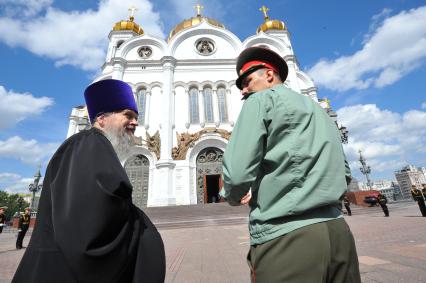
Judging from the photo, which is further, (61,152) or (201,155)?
(201,155)

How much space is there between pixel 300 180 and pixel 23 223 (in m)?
11.0

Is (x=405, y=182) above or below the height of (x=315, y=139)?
above

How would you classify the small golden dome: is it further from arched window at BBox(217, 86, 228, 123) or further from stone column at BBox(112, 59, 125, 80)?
stone column at BBox(112, 59, 125, 80)

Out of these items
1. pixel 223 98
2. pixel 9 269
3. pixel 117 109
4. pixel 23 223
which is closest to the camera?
pixel 117 109

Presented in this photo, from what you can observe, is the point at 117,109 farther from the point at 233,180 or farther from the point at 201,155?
the point at 201,155

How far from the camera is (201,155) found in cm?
1897

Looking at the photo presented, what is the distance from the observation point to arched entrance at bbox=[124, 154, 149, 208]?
57.0 ft

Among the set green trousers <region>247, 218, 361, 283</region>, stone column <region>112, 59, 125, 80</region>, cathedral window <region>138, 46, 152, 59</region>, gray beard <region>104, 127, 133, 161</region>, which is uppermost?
cathedral window <region>138, 46, 152, 59</region>

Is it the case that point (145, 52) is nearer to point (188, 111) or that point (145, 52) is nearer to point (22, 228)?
point (188, 111)

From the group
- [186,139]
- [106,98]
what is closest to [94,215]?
[106,98]

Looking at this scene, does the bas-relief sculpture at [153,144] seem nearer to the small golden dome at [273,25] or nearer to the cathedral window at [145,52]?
the cathedral window at [145,52]

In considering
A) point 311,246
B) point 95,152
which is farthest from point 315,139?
point 95,152

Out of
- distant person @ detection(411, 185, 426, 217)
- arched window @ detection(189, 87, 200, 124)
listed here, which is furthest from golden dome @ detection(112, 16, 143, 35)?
distant person @ detection(411, 185, 426, 217)

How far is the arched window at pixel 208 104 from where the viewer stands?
19983mm
